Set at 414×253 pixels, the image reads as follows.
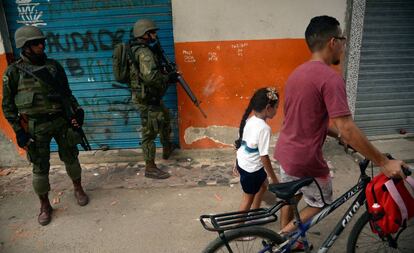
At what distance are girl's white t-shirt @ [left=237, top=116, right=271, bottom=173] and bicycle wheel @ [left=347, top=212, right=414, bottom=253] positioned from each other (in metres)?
0.91

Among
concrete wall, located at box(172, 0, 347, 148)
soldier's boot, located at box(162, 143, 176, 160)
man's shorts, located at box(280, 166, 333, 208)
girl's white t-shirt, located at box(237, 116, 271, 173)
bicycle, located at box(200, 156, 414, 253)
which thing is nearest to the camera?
bicycle, located at box(200, 156, 414, 253)

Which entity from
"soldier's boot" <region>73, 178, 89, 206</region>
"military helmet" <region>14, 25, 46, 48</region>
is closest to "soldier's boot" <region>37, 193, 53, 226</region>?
"soldier's boot" <region>73, 178, 89, 206</region>

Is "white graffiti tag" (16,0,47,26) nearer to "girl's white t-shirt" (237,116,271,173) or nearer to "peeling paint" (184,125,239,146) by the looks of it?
"peeling paint" (184,125,239,146)

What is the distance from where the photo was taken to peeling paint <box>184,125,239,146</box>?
5184mm

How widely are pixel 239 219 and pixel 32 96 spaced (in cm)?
262

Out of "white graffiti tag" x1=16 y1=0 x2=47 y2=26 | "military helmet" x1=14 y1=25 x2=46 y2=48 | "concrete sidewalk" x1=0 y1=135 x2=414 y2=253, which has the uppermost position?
"white graffiti tag" x1=16 y1=0 x2=47 y2=26

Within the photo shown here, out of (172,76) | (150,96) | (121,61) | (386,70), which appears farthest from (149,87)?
(386,70)

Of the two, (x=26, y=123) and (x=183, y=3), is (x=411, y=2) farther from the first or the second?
(x=26, y=123)

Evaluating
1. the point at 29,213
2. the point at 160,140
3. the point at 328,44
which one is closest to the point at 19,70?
the point at 29,213

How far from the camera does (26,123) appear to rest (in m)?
3.66

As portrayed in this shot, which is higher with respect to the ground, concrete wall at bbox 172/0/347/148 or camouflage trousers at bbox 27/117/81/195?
concrete wall at bbox 172/0/347/148

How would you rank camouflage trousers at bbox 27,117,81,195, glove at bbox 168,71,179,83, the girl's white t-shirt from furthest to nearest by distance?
glove at bbox 168,71,179,83, camouflage trousers at bbox 27,117,81,195, the girl's white t-shirt

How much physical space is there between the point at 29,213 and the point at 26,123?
117 centimetres

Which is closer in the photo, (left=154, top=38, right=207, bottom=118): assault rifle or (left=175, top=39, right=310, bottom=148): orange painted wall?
(left=154, top=38, right=207, bottom=118): assault rifle
